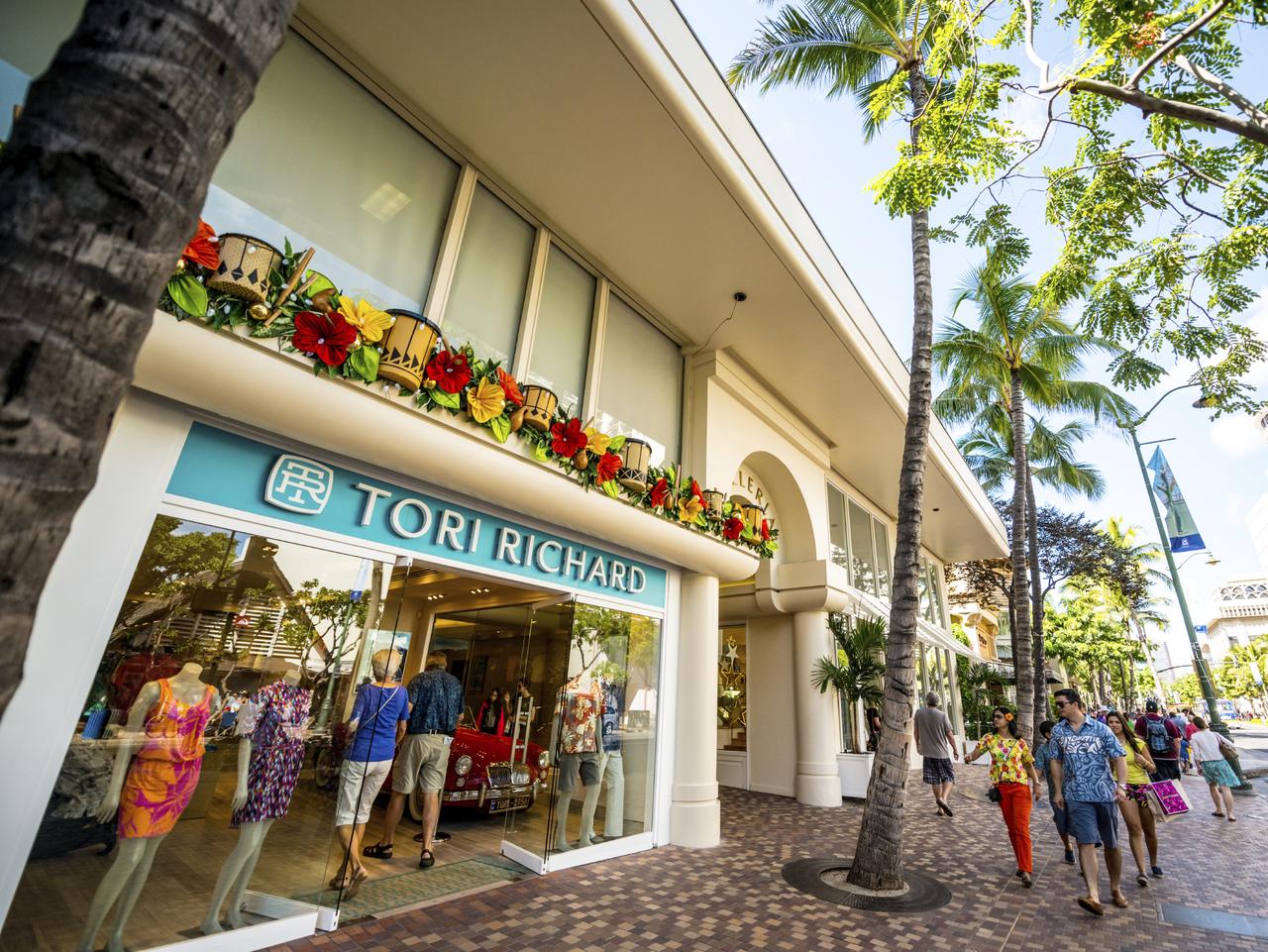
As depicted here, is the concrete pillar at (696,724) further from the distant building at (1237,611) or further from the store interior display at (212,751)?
the distant building at (1237,611)

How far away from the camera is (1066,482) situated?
20703 mm

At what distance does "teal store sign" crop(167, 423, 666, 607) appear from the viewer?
390 centimetres

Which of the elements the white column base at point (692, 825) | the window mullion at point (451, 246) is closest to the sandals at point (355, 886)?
the white column base at point (692, 825)

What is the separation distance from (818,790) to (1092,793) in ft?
17.3

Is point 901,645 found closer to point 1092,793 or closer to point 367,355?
point 1092,793

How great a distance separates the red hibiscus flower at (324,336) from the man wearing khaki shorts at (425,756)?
3.29 meters

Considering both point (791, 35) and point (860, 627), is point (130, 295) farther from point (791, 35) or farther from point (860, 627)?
point (860, 627)

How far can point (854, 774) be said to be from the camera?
1041cm

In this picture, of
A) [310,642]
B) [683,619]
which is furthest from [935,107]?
[310,642]

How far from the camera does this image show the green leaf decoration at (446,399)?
14.6 ft

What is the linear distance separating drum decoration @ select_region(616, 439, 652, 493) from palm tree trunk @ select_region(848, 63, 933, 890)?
2670 millimetres

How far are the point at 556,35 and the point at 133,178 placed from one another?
4.69 m

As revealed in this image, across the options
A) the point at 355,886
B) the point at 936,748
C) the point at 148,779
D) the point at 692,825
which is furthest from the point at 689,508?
the point at 936,748

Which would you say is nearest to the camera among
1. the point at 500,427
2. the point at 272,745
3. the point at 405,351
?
the point at 272,745
